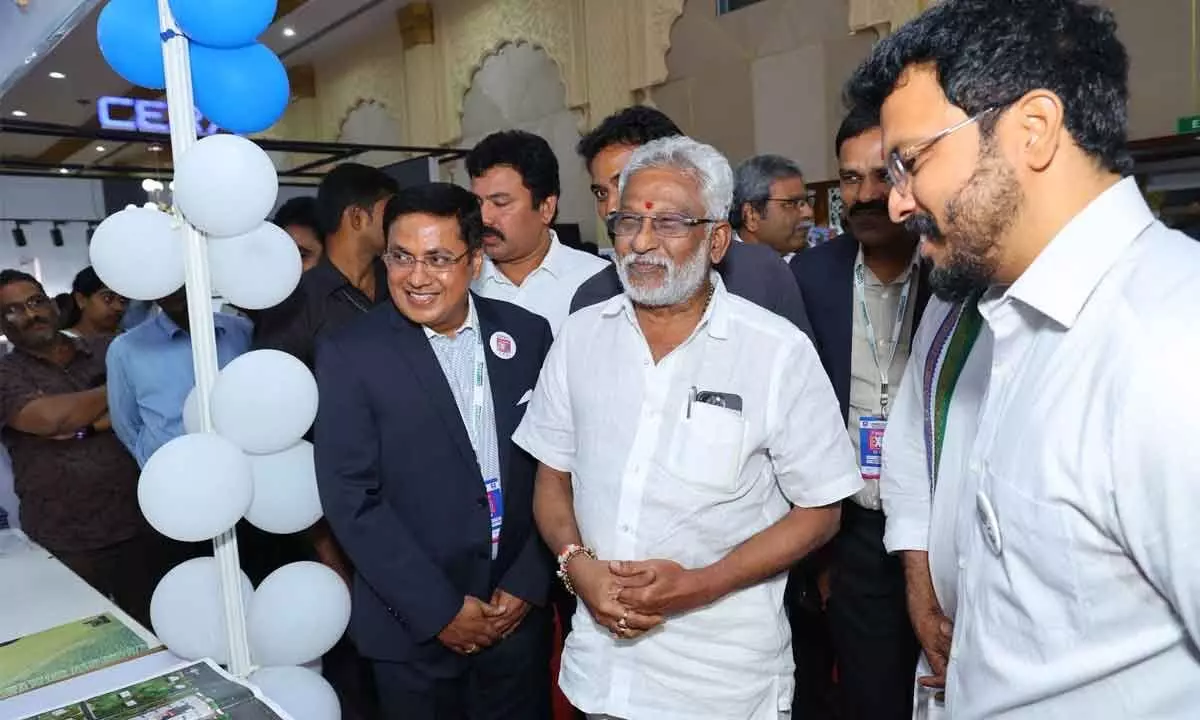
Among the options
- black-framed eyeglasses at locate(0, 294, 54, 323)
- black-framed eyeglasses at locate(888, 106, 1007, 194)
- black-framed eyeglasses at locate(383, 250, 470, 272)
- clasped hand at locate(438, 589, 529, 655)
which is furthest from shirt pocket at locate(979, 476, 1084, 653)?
black-framed eyeglasses at locate(0, 294, 54, 323)

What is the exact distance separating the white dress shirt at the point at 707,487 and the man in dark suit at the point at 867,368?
0.46 m

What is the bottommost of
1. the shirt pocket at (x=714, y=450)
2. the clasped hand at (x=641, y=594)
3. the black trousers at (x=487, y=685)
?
the black trousers at (x=487, y=685)

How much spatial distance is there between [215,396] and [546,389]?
66 centimetres

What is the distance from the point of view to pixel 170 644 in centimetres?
156

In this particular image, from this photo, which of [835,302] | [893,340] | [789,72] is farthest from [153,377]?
[789,72]

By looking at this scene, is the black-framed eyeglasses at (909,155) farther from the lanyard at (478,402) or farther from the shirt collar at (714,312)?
the lanyard at (478,402)

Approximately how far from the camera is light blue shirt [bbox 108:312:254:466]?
243 cm

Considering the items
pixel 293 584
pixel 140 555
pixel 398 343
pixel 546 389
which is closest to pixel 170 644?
pixel 293 584

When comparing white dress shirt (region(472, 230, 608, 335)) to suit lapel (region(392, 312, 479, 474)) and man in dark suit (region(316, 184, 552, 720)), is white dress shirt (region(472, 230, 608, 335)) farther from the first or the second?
suit lapel (region(392, 312, 479, 474))

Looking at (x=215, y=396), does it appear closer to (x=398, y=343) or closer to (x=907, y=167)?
(x=398, y=343)

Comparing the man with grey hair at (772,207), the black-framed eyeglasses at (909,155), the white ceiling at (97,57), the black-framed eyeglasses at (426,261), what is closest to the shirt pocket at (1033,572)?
the black-framed eyeglasses at (909,155)

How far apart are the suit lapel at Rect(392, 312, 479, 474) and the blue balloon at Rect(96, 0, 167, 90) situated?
72 centimetres

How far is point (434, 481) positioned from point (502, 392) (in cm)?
26

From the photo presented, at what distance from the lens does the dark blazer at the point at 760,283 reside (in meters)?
1.89
